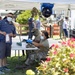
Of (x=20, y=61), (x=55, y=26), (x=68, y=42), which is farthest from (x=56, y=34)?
(x=68, y=42)

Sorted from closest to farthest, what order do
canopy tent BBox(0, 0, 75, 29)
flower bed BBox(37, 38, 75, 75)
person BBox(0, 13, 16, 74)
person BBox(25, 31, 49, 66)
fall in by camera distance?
1. flower bed BBox(37, 38, 75, 75)
2. canopy tent BBox(0, 0, 75, 29)
3. person BBox(0, 13, 16, 74)
4. person BBox(25, 31, 49, 66)

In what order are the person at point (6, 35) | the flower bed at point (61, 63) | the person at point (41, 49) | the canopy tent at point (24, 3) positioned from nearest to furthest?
1. the flower bed at point (61, 63)
2. the canopy tent at point (24, 3)
3. the person at point (6, 35)
4. the person at point (41, 49)

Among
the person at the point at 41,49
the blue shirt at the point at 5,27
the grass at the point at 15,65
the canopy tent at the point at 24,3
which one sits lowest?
the grass at the point at 15,65

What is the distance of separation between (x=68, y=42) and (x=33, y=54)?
436cm

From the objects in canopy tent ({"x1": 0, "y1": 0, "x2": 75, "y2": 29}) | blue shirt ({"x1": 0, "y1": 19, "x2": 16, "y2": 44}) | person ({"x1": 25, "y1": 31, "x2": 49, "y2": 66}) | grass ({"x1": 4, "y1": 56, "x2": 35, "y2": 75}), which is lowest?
grass ({"x1": 4, "y1": 56, "x2": 35, "y2": 75})

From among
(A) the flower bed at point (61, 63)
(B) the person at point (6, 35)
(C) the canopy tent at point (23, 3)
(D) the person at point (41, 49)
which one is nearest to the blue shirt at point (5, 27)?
(B) the person at point (6, 35)

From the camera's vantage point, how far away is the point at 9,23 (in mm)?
8266

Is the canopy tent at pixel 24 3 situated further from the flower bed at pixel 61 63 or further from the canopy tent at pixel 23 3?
the flower bed at pixel 61 63

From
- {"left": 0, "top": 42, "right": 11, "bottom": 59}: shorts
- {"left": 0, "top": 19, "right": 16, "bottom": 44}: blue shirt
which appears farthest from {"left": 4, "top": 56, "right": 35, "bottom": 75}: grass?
{"left": 0, "top": 19, "right": 16, "bottom": 44}: blue shirt

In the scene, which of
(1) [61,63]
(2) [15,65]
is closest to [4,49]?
(2) [15,65]

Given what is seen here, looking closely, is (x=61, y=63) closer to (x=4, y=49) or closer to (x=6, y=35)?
(x=6, y=35)

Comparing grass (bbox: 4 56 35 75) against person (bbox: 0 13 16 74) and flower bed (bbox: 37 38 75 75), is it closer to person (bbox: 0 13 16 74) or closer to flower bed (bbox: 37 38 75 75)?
person (bbox: 0 13 16 74)

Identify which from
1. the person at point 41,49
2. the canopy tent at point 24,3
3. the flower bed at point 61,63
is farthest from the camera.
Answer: the person at point 41,49

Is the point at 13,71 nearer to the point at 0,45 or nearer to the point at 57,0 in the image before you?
the point at 0,45
